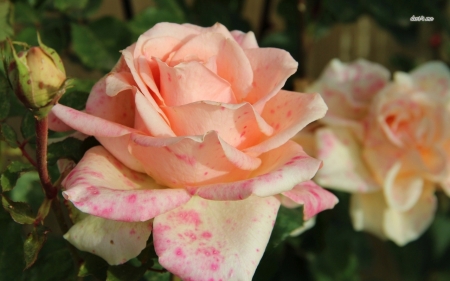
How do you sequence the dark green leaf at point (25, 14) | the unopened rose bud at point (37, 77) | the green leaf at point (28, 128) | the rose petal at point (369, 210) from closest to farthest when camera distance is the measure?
the unopened rose bud at point (37, 77) < the green leaf at point (28, 128) < the dark green leaf at point (25, 14) < the rose petal at point (369, 210)

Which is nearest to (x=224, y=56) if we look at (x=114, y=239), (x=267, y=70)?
(x=267, y=70)

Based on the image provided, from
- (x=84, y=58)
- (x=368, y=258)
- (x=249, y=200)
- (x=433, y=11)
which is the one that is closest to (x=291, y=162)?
(x=249, y=200)

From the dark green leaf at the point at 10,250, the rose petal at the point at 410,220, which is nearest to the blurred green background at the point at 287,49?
the dark green leaf at the point at 10,250

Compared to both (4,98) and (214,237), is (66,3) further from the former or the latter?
(214,237)

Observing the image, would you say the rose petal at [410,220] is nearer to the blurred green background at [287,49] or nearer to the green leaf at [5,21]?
the blurred green background at [287,49]

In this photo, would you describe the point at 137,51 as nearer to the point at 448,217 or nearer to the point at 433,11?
the point at 433,11

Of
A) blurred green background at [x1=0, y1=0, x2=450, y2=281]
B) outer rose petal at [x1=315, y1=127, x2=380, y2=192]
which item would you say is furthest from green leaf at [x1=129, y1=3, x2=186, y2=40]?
outer rose petal at [x1=315, y1=127, x2=380, y2=192]
